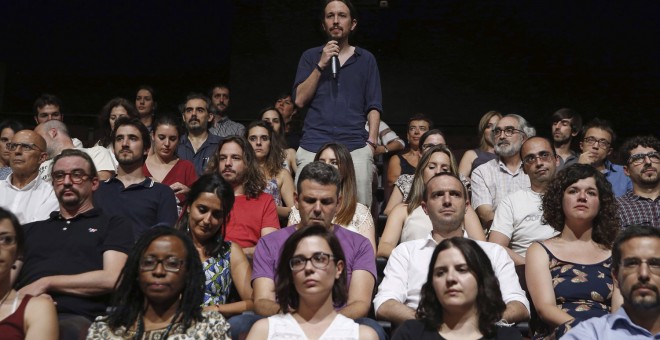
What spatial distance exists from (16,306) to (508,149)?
A: 3.35 meters

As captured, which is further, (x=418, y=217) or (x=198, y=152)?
(x=198, y=152)

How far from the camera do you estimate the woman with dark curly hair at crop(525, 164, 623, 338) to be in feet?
11.4

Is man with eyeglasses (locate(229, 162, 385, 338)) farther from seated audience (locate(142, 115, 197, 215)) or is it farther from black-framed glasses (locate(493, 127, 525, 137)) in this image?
black-framed glasses (locate(493, 127, 525, 137))

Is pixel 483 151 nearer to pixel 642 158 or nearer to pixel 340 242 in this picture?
pixel 642 158

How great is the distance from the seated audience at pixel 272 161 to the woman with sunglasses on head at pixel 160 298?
2052 mm

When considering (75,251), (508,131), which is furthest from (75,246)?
(508,131)

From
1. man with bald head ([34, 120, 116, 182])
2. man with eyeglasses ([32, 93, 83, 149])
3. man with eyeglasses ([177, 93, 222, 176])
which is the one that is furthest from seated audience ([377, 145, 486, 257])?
man with eyeglasses ([32, 93, 83, 149])

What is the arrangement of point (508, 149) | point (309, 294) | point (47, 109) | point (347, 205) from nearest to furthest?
1. point (309, 294)
2. point (347, 205)
3. point (508, 149)
4. point (47, 109)

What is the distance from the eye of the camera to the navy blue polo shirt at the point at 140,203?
443 centimetres

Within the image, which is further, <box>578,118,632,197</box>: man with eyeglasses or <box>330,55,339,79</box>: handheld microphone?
<box>578,118,632,197</box>: man with eyeglasses

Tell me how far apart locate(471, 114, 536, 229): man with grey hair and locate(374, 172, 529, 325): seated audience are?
146cm

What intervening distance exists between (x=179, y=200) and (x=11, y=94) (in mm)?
4755

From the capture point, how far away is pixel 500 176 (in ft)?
17.7

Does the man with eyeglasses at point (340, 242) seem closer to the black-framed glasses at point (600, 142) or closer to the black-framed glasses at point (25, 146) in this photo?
the black-framed glasses at point (25, 146)
